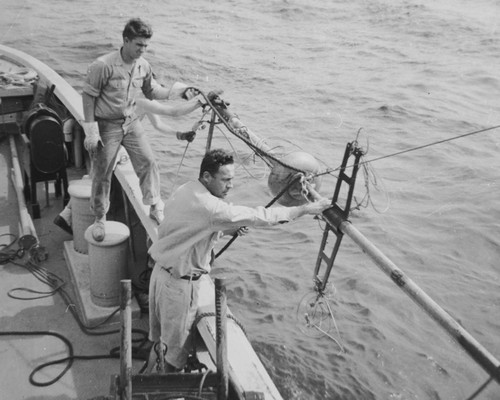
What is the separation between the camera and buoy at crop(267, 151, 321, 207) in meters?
4.35

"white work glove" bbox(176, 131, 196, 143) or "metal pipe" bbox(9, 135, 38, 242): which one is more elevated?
"white work glove" bbox(176, 131, 196, 143)

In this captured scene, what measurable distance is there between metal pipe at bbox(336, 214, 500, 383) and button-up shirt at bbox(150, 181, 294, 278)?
587 mm

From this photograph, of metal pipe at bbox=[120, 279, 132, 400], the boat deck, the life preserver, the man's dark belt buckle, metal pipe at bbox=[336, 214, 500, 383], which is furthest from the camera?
the life preserver

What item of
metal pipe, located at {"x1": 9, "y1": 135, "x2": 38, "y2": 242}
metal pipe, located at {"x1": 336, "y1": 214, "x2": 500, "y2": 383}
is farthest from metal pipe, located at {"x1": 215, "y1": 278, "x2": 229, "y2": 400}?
metal pipe, located at {"x1": 9, "y1": 135, "x2": 38, "y2": 242}

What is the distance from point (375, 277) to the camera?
9.36m

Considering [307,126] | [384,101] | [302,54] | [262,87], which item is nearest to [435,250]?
[307,126]

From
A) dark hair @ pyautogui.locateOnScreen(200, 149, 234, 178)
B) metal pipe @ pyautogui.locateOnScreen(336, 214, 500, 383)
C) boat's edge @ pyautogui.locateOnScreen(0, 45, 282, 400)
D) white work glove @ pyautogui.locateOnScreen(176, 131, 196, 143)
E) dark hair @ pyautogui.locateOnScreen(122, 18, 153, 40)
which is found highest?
dark hair @ pyautogui.locateOnScreen(122, 18, 153, 40)

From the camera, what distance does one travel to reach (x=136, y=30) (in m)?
4.98

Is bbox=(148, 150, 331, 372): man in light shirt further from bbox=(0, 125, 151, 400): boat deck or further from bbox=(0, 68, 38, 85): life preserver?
bbox=(0, 68, 38, 85): life preserver

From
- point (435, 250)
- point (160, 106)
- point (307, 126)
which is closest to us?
point (160, 106)

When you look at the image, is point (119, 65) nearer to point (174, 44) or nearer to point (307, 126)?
point (307, 126)

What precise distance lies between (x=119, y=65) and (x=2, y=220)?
9.98 feet

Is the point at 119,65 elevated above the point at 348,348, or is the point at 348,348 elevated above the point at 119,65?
the point at 119,65

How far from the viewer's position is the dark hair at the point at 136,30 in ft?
16.3
